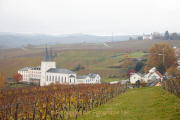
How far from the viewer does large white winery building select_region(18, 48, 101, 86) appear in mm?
66188

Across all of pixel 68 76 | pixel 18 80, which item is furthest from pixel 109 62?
pixel 18 80

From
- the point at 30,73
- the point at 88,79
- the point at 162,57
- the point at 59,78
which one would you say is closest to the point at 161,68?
the point at 162,57

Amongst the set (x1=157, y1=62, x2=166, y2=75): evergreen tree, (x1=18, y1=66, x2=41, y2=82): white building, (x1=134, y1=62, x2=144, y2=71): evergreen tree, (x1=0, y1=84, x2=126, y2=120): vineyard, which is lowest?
(x1=18, y1=66, x2=41, y2=82): white building

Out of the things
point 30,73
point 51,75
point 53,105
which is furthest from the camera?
point 30,73

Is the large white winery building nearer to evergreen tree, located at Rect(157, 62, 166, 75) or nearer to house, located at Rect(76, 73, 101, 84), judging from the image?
house, located at Rect(76, 73, 101, 84)

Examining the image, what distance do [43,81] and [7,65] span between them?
72.4 feet

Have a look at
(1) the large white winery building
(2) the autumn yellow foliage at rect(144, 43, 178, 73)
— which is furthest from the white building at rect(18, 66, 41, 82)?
(2) the autumn yellow foliage at rect(144, 43, 178, 73)

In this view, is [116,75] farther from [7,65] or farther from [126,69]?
[7,65]

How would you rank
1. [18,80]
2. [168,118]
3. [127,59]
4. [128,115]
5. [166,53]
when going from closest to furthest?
[168,118] < [128,115] < [166,53] < [18,80] < [127,59]

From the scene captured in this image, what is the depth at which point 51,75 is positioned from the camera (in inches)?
2926

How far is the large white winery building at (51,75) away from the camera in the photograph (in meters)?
66.2

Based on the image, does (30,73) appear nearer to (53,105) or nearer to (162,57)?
(162,57)

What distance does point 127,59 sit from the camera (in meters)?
85.9

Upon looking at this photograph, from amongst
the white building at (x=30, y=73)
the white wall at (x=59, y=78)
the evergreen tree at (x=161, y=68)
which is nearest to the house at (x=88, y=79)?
the white wall at (x=59, y=78)
